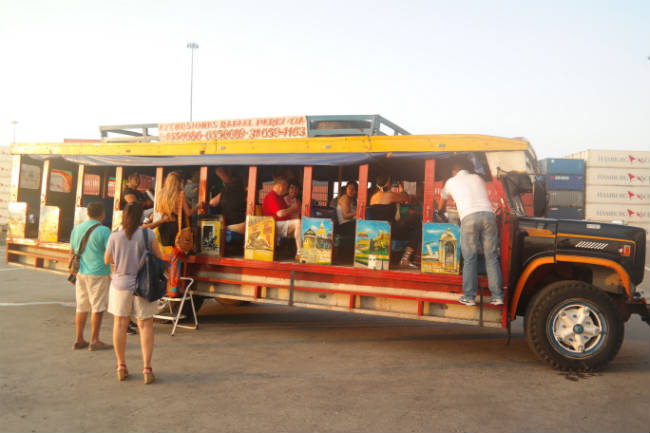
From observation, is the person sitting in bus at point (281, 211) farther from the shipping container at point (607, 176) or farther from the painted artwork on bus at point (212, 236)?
the shipping container at point (607, 176)

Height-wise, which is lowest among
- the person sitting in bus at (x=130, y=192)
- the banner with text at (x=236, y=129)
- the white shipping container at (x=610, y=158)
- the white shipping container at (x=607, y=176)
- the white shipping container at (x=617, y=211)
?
the person sitting in bus at (x=130, y=192)

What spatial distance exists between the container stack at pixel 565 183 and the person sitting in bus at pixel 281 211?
16449mm

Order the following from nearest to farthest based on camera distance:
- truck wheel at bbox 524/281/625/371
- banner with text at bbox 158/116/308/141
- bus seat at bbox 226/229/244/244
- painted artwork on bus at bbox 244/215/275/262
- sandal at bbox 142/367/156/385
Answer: sandal at bbox 142/367/156/385 < truck wheel at bbox 524/281/625/371 < painted artwork on bus at bbox 244/215/275/262 < banner with text at bbox 158/116/308/141 < bus seat at bbox 226/229/244/244

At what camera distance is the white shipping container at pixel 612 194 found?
2189cm

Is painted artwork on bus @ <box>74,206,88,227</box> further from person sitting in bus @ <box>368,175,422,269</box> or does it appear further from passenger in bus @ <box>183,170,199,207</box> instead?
person sitting in bus @ <box>368,175,422,269</box>

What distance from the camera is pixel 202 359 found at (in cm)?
Answer: 496

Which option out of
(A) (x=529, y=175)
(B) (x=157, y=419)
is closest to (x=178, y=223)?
(B) (x=157, y=419)

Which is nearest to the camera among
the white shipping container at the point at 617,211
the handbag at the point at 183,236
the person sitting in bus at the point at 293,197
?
the handbag at the point at 183,236

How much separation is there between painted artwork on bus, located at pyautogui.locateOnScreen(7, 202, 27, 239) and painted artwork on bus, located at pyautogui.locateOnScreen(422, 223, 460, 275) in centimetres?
666

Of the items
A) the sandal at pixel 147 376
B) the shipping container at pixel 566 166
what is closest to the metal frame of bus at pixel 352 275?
the sandal at pixel 147 376

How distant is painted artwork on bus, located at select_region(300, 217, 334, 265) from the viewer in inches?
224

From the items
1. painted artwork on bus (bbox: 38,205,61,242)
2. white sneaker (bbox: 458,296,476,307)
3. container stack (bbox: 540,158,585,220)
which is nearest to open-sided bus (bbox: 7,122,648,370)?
white sneaker (bbox: 458,296,476,307)

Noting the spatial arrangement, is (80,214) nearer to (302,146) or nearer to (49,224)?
(49,224)

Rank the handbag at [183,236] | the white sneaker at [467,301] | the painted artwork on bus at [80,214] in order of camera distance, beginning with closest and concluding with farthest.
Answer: the white sneaker at [467,301] → the handbag at [183,236] → the painted artwork on bus at [80,214]
